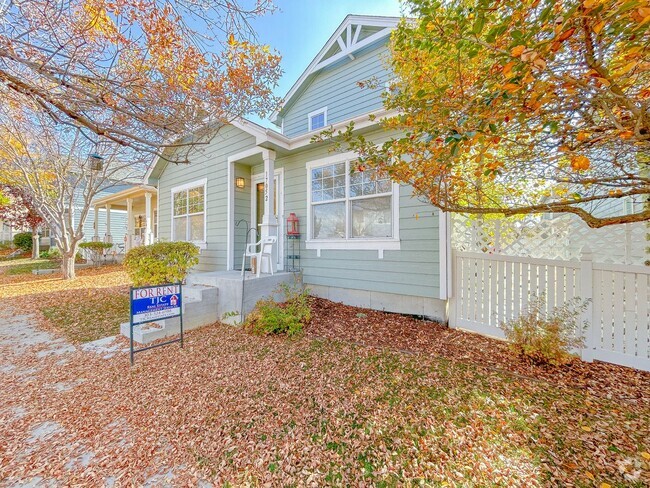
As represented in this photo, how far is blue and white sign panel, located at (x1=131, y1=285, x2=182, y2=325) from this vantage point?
3633 mm

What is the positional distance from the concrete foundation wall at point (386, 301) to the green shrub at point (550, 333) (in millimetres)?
1309

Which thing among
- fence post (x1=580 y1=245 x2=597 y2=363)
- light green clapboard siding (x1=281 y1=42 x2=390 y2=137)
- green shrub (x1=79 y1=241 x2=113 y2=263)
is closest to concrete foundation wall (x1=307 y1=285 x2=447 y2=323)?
fence post (x1=580 y1=245 x2=597 y2=363)

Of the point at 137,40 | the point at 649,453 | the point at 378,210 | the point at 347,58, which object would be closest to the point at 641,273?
the point at 649,453

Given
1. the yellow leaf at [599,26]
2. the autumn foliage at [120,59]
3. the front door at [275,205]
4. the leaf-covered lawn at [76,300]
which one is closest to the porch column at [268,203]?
the front door at [275,205]

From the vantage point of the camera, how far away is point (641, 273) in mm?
2990

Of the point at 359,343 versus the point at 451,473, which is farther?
the point at 359,343

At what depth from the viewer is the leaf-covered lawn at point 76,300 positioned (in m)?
5.16

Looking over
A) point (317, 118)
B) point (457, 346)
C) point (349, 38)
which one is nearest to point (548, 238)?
point (457, 346)

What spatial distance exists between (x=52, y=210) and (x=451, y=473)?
13.1 metres

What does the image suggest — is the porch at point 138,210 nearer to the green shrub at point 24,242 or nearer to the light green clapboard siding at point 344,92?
the green shrub at point 24,242

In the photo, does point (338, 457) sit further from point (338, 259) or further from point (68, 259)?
point (68, 259)

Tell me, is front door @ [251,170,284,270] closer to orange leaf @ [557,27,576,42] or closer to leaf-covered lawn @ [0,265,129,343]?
leaf-covered lawn @ [0,265,129,343]

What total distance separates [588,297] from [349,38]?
7.89 metres

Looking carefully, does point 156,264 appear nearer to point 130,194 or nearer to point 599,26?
point 599,26
